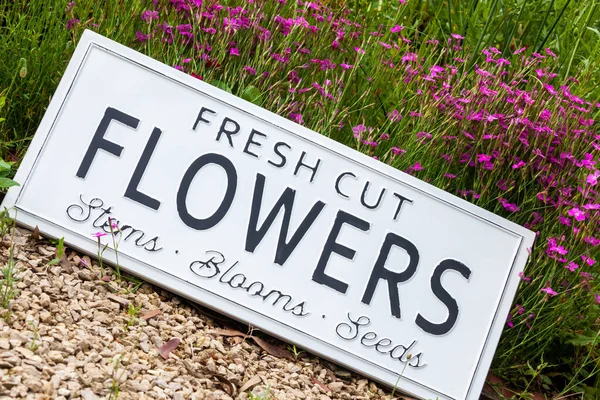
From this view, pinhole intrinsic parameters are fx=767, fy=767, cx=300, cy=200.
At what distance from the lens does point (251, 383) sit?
6.67 ft

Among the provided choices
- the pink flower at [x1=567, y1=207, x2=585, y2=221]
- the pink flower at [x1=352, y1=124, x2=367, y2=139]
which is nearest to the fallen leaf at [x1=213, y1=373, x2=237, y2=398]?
the pink flower at [x1=352, y1=124, x2=367, y2=139]

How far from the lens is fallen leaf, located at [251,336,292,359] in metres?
2.24

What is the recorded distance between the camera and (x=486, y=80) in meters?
2.62

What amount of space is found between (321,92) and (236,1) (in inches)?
22.7

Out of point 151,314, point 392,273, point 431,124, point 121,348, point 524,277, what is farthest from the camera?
point 431,124

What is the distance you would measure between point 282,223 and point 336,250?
18 cm

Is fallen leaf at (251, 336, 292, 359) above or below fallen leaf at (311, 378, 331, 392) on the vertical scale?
above

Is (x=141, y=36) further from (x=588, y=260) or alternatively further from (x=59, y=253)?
(x=588, y=260)

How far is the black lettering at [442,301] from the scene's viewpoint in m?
2.25

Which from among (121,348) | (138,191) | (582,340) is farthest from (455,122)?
(121,348)

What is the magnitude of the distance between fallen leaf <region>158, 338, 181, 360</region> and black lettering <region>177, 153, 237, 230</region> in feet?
1.10

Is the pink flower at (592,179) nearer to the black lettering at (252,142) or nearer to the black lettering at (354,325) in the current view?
the black lettering at (354,325)

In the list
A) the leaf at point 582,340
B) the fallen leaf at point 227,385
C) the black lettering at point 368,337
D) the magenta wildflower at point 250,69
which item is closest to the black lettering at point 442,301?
the black lettering at point 368,337

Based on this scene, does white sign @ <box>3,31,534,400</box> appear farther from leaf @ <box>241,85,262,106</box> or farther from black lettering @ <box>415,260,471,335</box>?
leaf @ <box>241,85,262,106</box>
